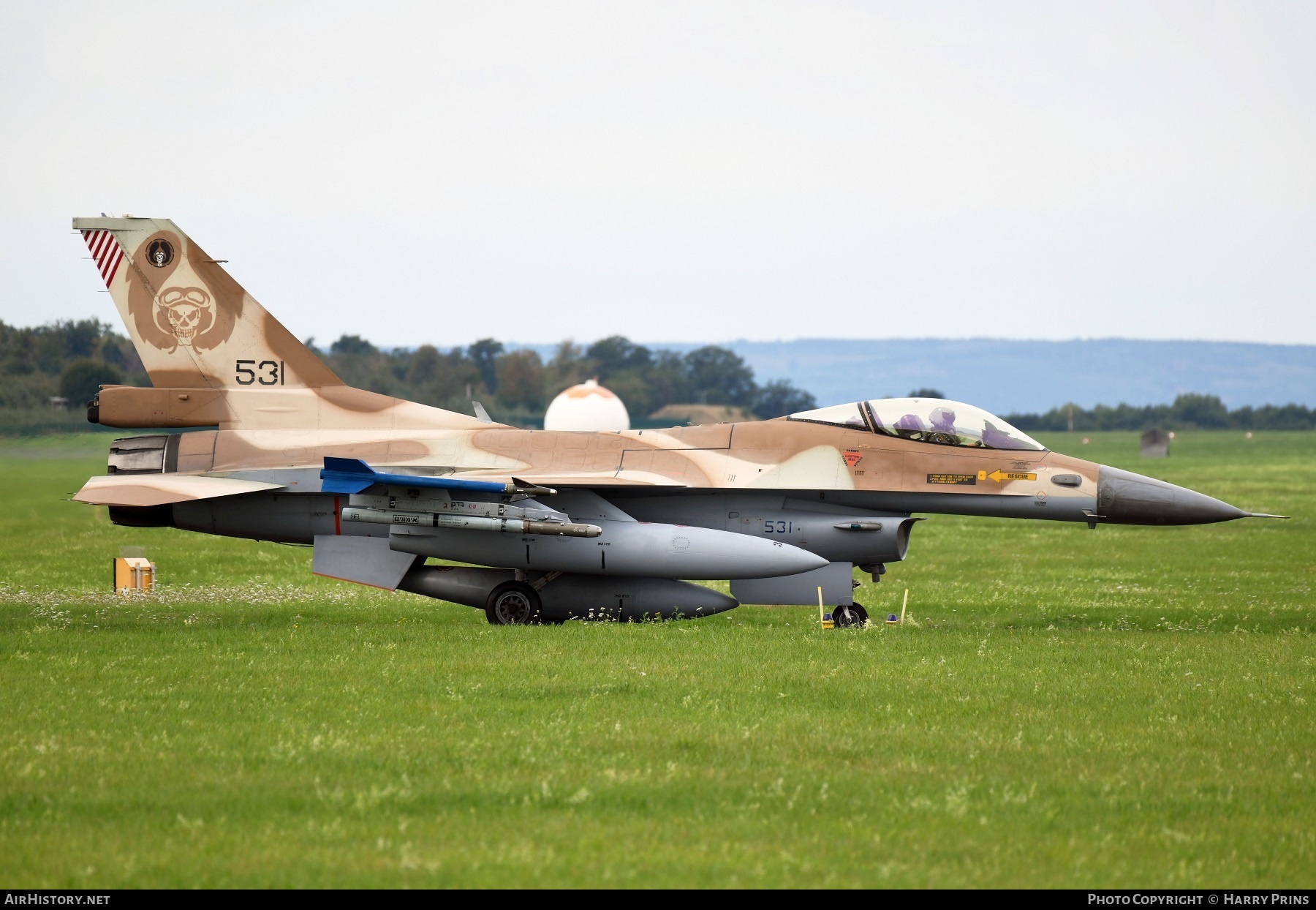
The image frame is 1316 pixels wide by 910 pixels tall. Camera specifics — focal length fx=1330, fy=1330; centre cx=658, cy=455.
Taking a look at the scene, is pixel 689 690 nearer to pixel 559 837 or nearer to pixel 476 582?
pixel 559 837

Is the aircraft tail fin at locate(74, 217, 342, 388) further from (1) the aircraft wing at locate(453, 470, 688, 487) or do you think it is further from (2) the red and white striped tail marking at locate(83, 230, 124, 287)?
(1) the aircraft wing at locate(453, 470, 688, 487)

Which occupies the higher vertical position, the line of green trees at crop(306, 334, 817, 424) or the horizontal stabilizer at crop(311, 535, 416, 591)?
the line of green trees at crop(306, 334, 817, 424)

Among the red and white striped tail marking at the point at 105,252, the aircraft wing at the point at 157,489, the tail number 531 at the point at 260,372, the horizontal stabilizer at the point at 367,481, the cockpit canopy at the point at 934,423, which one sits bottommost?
the aircraft wing at the point at 157,489

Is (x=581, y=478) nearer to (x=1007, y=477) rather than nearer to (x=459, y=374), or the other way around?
(x=1007, y=477)

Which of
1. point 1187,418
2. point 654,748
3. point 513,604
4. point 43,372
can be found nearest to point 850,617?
point 513,604

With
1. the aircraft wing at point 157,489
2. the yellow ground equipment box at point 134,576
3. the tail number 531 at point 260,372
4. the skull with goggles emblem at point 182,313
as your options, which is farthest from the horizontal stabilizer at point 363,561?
the yellow ground equipment box at point 134,576

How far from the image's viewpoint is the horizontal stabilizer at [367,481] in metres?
15.5

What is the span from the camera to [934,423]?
17.2 meters

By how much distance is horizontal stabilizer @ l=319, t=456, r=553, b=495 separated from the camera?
50.9ft

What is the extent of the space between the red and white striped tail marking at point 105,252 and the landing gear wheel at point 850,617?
34.8ft

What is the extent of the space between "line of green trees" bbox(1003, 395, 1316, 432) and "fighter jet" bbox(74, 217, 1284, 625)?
112m

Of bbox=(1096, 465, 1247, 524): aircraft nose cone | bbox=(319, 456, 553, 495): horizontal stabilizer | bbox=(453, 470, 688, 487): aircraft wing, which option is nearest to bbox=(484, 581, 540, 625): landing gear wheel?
bbox=(453, 470, 688, 487): aircraft wing

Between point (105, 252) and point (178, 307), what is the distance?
4.10 ft

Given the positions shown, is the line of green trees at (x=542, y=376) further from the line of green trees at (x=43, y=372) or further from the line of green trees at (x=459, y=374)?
the line of green trees at (x=43, y=372)
